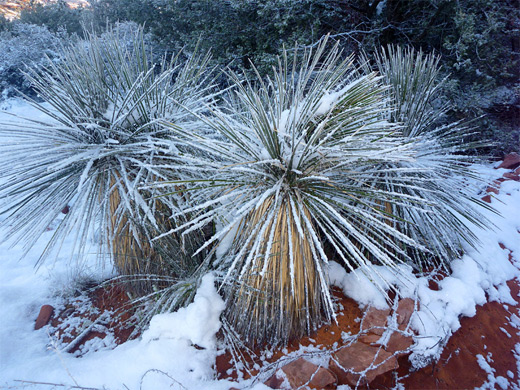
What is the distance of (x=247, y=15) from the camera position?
3.87m

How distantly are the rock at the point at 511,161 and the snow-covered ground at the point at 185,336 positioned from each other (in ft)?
5.60

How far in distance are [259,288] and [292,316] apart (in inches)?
8.5

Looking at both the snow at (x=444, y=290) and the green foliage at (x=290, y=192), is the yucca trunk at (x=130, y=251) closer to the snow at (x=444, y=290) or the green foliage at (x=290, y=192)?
the green foliage at (x=290, y=192)

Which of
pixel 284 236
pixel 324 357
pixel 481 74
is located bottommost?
pixel 324 357

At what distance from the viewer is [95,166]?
1666 millimetres

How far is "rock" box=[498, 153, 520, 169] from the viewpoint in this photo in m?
3.38

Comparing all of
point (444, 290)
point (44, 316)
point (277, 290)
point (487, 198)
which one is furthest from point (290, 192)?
point (487, 198)

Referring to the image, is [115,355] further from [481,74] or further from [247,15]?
[481,74]

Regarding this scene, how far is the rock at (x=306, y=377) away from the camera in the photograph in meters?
1.25

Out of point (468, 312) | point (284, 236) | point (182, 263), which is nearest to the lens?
point (284, 236)

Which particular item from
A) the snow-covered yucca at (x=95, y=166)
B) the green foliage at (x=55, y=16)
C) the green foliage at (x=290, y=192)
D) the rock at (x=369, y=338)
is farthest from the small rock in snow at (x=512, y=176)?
the green foliage at (x=55, y=16)

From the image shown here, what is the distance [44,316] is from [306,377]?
1769 millimetres

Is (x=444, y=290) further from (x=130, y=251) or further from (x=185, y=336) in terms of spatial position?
(x=130, y=251)

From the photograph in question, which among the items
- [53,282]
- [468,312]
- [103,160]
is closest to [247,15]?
[103,160]
